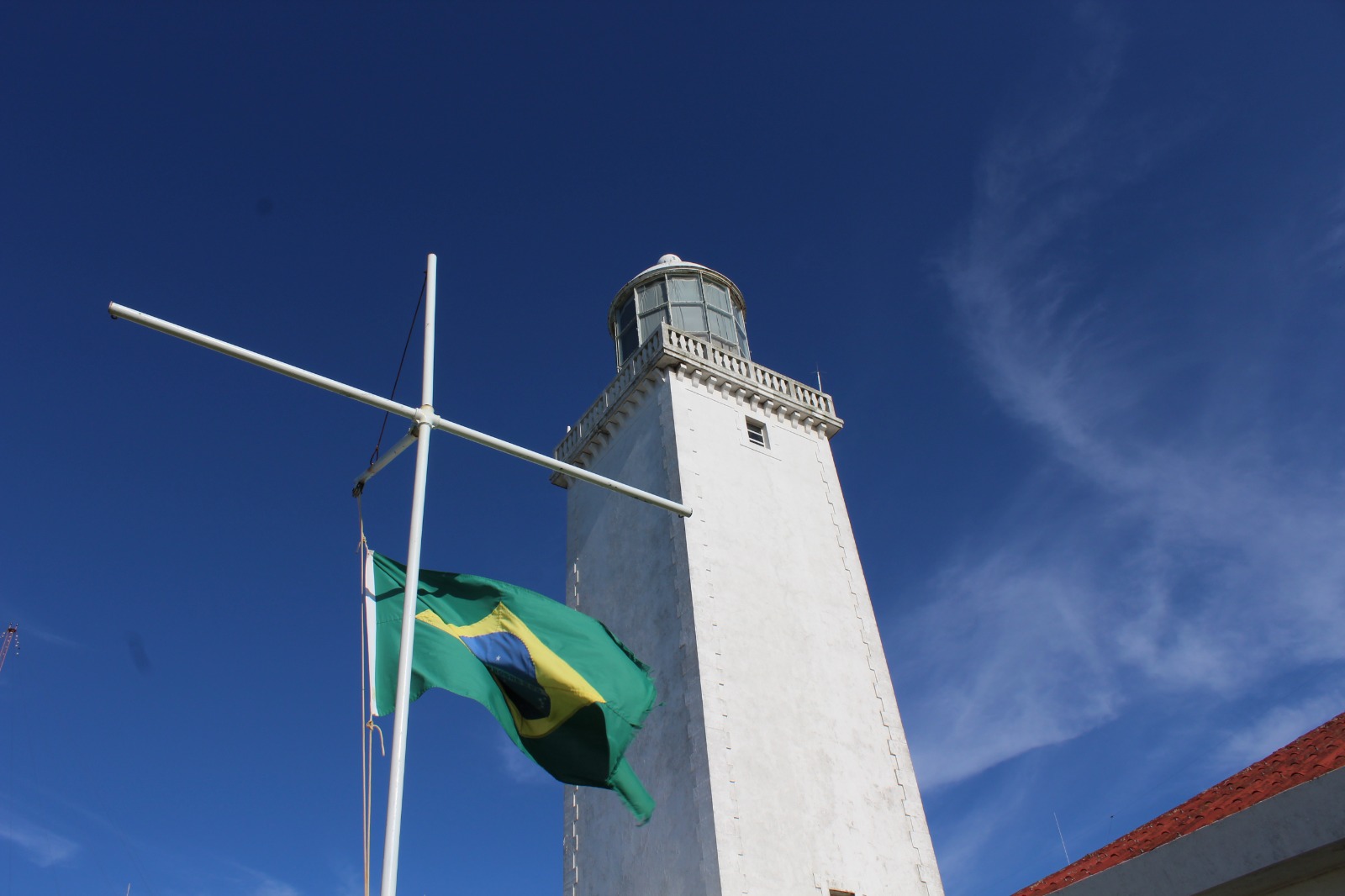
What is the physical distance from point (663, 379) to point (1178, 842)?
15148mm

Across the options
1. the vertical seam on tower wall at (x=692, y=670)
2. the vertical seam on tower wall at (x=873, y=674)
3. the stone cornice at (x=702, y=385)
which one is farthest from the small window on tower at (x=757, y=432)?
the vertical seam on tower wall at (x=692, y=670)

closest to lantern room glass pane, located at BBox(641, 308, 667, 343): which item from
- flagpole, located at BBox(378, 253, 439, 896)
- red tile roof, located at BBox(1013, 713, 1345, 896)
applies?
flagpole, located at BBox(378, 253, 439, 896)

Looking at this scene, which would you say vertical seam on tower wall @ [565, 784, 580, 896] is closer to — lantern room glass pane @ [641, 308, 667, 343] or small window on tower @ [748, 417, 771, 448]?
small window on tower @ [748, 417, 771, 448]

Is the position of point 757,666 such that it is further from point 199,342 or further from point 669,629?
point 199,342

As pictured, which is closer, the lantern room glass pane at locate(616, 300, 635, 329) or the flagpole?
the flagpole

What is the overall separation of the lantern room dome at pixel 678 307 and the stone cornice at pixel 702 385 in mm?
2132

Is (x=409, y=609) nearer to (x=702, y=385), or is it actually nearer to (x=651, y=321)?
(x=702, y=385)

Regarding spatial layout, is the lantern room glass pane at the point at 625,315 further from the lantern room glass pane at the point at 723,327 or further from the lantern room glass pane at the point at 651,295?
the lantern room glass pane at the point at 723,327

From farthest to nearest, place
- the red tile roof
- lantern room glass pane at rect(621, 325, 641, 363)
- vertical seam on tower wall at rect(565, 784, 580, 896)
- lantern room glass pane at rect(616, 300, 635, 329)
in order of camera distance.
A: lantern room glass pane at rect(616, 300, 635, 329) < lantern room glass pane at rect(621, 325, 641, 363) < vertical seam on tower wall at rect(565, 784, 580, 896) < the red tile roof

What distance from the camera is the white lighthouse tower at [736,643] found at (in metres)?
15.3

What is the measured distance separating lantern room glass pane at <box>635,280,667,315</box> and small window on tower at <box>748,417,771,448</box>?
5362 mm

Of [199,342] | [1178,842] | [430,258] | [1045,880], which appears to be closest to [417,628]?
[199,342]

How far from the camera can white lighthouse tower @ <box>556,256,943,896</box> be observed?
50.2 ft

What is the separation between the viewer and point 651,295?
26438mm
